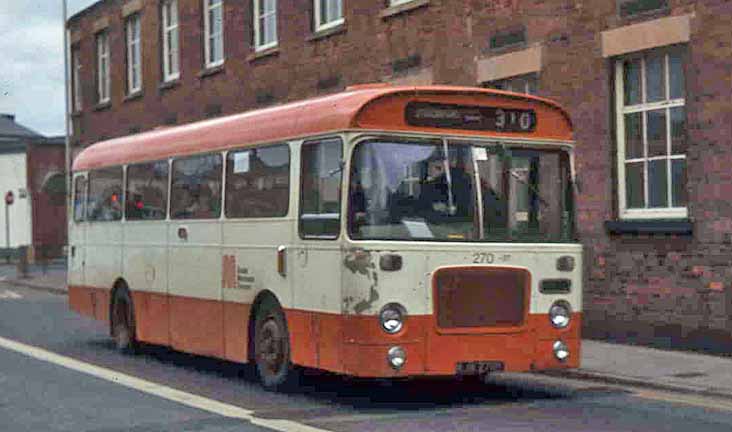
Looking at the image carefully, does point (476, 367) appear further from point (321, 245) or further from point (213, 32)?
point (213, 32)

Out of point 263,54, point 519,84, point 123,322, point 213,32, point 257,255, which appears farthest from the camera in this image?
→ point 213,32

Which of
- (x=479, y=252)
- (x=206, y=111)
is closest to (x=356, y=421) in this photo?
(x=479, y=252)

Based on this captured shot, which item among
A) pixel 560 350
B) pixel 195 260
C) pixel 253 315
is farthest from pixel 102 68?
pixel 560 350

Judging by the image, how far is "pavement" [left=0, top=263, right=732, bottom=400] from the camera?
1358cm

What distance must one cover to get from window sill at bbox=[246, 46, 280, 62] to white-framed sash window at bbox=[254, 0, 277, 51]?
0.11 meters

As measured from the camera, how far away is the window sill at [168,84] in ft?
110

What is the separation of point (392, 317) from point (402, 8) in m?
12.0

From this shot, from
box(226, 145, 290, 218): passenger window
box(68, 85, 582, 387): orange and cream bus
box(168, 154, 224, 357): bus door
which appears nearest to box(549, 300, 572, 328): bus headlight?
box(68, 85, 582, 387): orange and cream bus

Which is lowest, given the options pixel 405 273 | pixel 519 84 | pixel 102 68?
pixel 405 273

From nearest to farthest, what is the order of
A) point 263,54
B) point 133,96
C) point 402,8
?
point 402,8 < point 263,54 < point 133,96

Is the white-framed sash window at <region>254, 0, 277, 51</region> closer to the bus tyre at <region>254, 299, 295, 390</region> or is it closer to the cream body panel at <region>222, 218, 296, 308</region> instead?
the cream body panel at <region>222, 218, 296, 308</region>

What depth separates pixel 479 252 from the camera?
1230 cm

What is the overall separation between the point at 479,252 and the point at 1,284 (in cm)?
3039

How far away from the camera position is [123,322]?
59.6 ft
